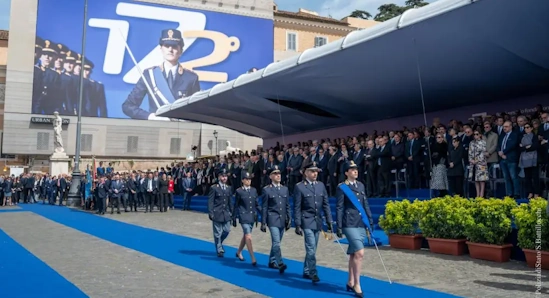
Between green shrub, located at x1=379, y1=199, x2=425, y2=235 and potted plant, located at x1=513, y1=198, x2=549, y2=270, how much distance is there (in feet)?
7.44

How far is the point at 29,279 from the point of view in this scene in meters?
7.70

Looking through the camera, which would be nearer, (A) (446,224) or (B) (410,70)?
(A) (446,224)

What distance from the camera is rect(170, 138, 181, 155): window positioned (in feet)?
166

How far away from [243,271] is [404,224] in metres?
4.21

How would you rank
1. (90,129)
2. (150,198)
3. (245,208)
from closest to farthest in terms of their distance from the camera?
(245,208), (150,198), (90,129)

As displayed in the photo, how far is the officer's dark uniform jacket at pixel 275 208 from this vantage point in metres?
8.79

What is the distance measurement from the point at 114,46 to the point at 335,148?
36400mm

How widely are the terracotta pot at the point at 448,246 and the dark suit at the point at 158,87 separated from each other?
40.9 m

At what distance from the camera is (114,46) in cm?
4691

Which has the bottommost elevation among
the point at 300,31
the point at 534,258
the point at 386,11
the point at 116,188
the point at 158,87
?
the point at 534,258

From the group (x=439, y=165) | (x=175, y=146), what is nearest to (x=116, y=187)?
(x=439, y=165)

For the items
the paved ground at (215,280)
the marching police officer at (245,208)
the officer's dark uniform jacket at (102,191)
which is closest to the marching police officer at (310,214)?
the paved ground at (215,280)

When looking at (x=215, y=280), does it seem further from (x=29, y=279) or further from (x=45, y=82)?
(x=45, y=82)

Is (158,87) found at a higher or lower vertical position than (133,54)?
lower
